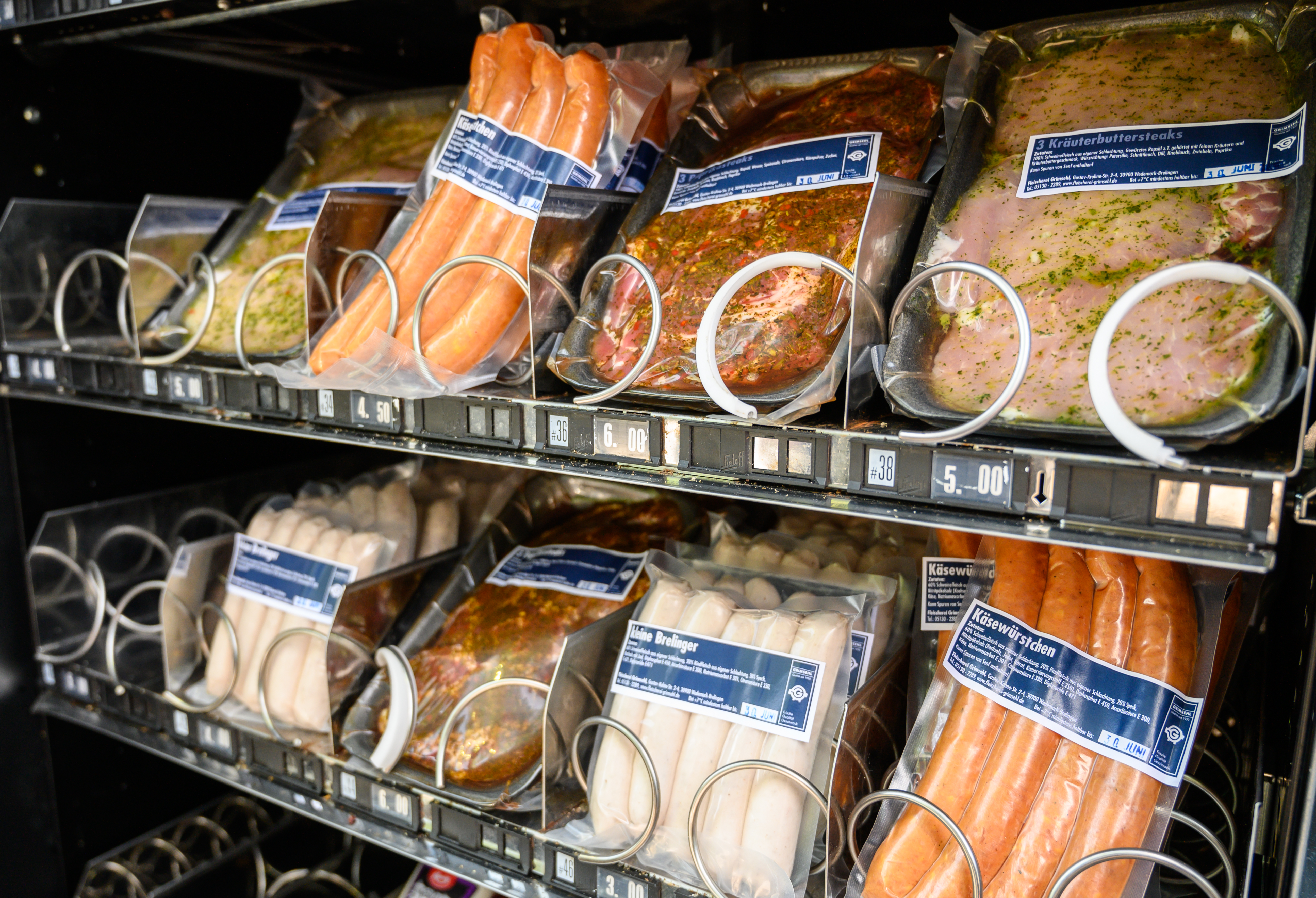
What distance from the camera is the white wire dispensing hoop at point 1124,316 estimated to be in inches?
23.5

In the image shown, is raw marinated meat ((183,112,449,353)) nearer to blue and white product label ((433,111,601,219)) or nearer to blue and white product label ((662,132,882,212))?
blue and white product label ((433,111,601,219))

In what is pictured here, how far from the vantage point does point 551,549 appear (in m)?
1.35

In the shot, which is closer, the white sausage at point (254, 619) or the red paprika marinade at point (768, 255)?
the red paprika marinade at point (768, 255)

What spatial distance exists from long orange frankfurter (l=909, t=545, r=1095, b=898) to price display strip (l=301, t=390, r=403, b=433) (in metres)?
0.77

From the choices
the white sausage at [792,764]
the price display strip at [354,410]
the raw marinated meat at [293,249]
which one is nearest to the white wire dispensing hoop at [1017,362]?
the white sausage at [792,764]

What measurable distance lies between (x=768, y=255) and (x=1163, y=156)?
393 mm

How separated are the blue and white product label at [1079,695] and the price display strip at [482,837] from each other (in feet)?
1.83

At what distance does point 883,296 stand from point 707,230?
0.24m

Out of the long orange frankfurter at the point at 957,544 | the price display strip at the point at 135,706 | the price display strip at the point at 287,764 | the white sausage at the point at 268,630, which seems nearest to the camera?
the long orange frankfurter at the point at 957,544

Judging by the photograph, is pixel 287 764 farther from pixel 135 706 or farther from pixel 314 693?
pixel 135 706

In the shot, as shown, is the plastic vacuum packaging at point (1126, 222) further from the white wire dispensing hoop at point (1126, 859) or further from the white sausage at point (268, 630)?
the white sausage at point (268, 630)

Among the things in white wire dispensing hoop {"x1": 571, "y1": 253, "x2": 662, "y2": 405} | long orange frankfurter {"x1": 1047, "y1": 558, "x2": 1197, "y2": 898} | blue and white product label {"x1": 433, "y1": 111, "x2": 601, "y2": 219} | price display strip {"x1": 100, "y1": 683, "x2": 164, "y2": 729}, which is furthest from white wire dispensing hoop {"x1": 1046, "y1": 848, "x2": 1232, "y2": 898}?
price display strip {"x1": 100, "y1": 683, "x2": 164, "y2": 729}

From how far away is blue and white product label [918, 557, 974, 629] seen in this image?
3.29 ft

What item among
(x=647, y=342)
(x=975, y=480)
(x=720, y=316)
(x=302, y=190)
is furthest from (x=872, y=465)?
(x=302, y=190)
